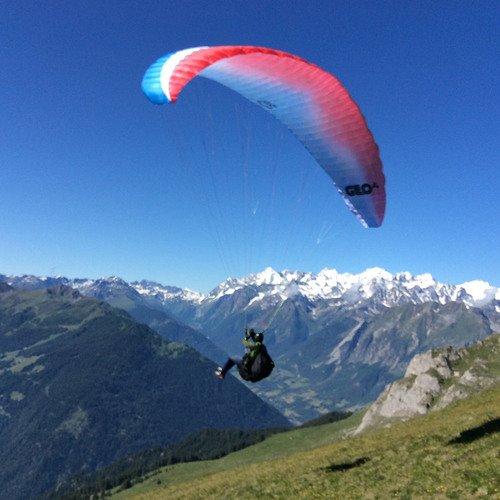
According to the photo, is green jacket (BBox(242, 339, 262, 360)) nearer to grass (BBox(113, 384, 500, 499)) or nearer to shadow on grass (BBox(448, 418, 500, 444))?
grass (BBox(113, 384, 500, 499))

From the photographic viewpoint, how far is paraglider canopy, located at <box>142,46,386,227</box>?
1880cm

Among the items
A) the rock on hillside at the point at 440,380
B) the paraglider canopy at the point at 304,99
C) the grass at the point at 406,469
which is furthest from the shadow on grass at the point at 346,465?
the rock on hillside at the point at 440,380

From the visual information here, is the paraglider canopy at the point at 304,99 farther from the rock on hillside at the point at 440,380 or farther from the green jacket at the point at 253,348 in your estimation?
the rock on hillside at the point at 440,380

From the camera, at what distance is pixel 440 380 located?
84500mm

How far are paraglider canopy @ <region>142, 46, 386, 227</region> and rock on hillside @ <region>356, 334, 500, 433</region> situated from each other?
201 feet

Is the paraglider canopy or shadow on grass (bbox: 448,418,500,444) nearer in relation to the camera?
the paraglider canopy

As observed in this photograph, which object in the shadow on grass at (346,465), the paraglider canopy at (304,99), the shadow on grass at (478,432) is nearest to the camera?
the paraglider canopy at (304,99)

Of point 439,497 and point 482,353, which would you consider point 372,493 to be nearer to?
point 439,497

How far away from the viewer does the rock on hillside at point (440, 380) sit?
78.3m

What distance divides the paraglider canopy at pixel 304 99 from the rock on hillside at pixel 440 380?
201 feet

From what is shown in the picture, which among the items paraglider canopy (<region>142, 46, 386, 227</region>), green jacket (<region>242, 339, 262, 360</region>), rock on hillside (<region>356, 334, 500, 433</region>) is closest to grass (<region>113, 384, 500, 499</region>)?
green jacket (<region>242, 339, 262, 360</region>)

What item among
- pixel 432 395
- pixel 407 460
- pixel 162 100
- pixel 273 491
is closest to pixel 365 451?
pixel 273 491

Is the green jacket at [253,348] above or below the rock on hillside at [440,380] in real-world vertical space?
above

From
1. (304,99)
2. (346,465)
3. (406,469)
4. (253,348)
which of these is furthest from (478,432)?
(304,99)
